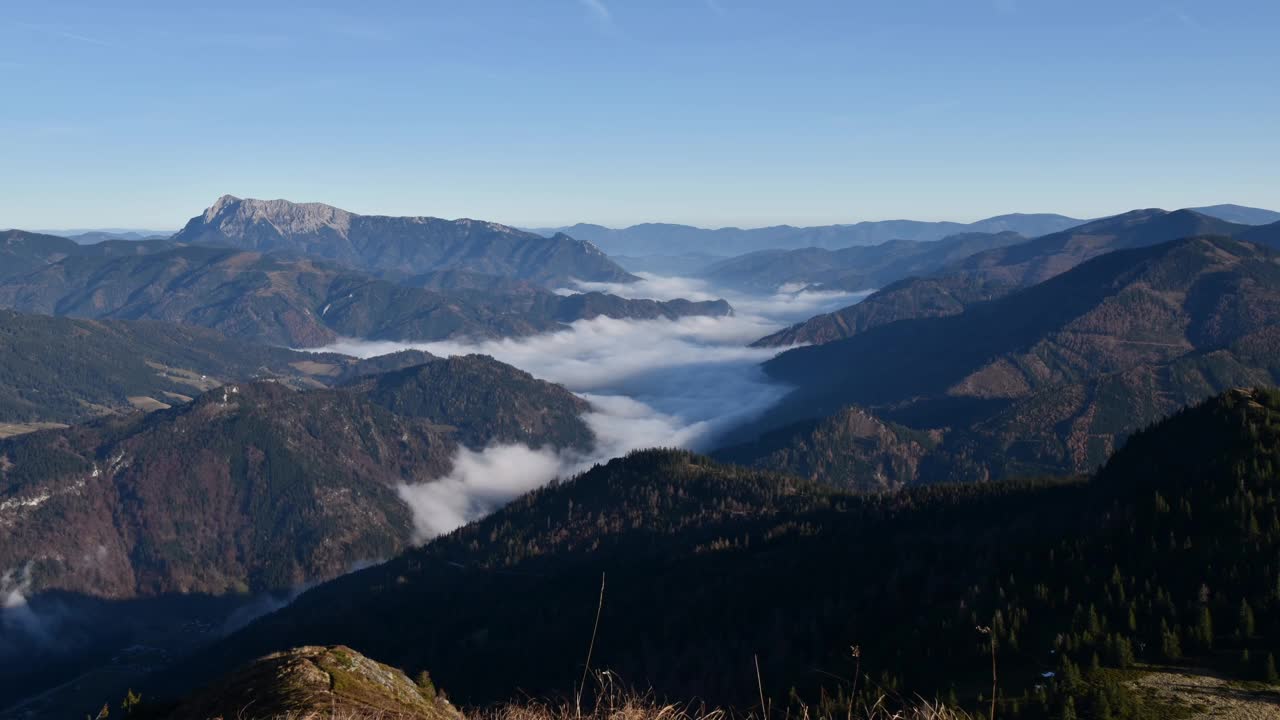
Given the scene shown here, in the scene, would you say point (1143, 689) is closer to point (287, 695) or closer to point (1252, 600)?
point (1252, 600)

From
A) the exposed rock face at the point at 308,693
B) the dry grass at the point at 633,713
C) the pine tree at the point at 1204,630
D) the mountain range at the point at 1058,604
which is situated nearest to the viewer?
the dry grass at the point at 633,713

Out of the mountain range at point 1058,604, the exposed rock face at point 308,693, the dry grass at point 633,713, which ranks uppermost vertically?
the dry grass at point 633,713

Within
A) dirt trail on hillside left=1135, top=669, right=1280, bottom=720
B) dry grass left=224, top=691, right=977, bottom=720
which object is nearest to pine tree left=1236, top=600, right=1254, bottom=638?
dirt trail on hillside left=1135, top=669, right=1280, bottom=720

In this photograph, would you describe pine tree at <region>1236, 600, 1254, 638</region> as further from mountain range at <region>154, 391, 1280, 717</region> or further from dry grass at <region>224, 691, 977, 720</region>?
dry grass at <region>224, 691, 977, 720</region>

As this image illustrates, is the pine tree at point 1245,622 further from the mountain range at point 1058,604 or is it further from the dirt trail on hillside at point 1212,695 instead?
the dirt trail on hillside at point 1212,695

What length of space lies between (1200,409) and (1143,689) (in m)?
129

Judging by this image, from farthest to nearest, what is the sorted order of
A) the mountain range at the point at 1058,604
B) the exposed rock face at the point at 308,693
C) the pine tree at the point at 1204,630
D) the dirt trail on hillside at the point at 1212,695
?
the mountain range at the point at 1058,604, the pine tree at the point at 1204,630, the dirt trail on hillside at the point at 1212,695, the exposed rock face at the point at 308,693

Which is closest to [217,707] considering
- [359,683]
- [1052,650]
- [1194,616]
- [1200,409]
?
[359,683]

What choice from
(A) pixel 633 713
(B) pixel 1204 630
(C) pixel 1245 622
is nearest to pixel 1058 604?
(B) pixel 1204 630

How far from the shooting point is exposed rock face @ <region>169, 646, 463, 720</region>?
28.9 meters

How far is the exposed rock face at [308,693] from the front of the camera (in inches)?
1136

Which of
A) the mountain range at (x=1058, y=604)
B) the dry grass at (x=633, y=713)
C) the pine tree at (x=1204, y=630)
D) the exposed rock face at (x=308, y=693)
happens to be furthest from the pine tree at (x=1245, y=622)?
the dry grass at (x=633, y=713)

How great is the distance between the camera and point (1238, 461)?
15250 centimetres

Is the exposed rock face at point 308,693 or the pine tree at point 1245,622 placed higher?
the exposed rock face at point 308,693
